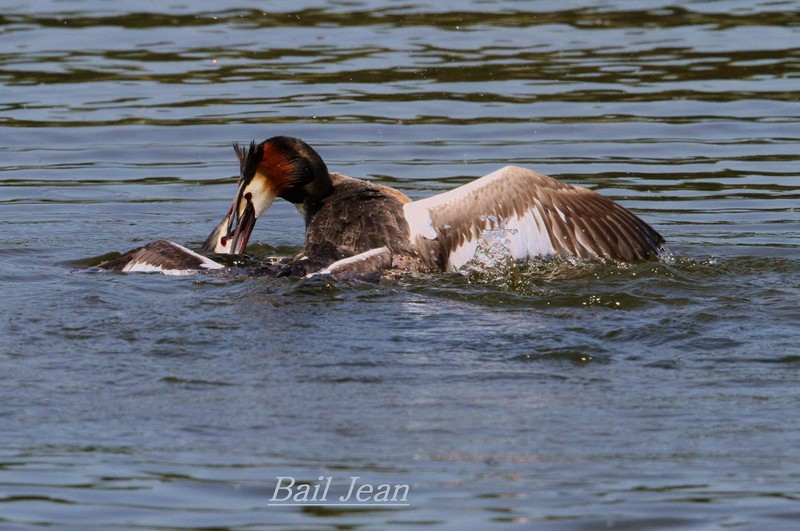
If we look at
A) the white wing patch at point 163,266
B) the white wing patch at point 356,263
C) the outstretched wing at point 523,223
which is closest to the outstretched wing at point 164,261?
the white wing patch at point 163,266

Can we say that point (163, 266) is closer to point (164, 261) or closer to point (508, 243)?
point (164, 261)

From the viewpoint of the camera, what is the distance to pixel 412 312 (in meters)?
7.21

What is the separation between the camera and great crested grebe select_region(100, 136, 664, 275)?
8172mm

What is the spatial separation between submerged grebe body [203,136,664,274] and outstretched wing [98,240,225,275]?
0.57 meters

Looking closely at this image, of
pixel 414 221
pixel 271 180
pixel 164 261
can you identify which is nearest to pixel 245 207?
pixel 271 180

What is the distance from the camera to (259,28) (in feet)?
54.2

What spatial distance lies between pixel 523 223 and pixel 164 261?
213cm

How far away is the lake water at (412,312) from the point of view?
198 inches

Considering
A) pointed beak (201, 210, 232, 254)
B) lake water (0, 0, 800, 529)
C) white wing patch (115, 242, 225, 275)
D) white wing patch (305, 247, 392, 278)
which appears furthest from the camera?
pointed beak (201, 210, 232, 254)

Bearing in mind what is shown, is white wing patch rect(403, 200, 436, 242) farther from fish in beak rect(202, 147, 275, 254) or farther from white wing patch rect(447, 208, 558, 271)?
fish in beak rect(202, 147, 275, 254)

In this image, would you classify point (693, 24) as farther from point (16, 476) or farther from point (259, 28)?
point (16, 476)

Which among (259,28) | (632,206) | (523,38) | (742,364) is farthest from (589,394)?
(259,28)

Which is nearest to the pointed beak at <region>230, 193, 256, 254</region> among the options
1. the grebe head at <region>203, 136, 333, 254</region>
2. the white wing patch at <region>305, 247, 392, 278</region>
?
the grebe head at <region>203, 136, 333, 254</region>

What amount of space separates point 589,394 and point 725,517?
3.97ft
